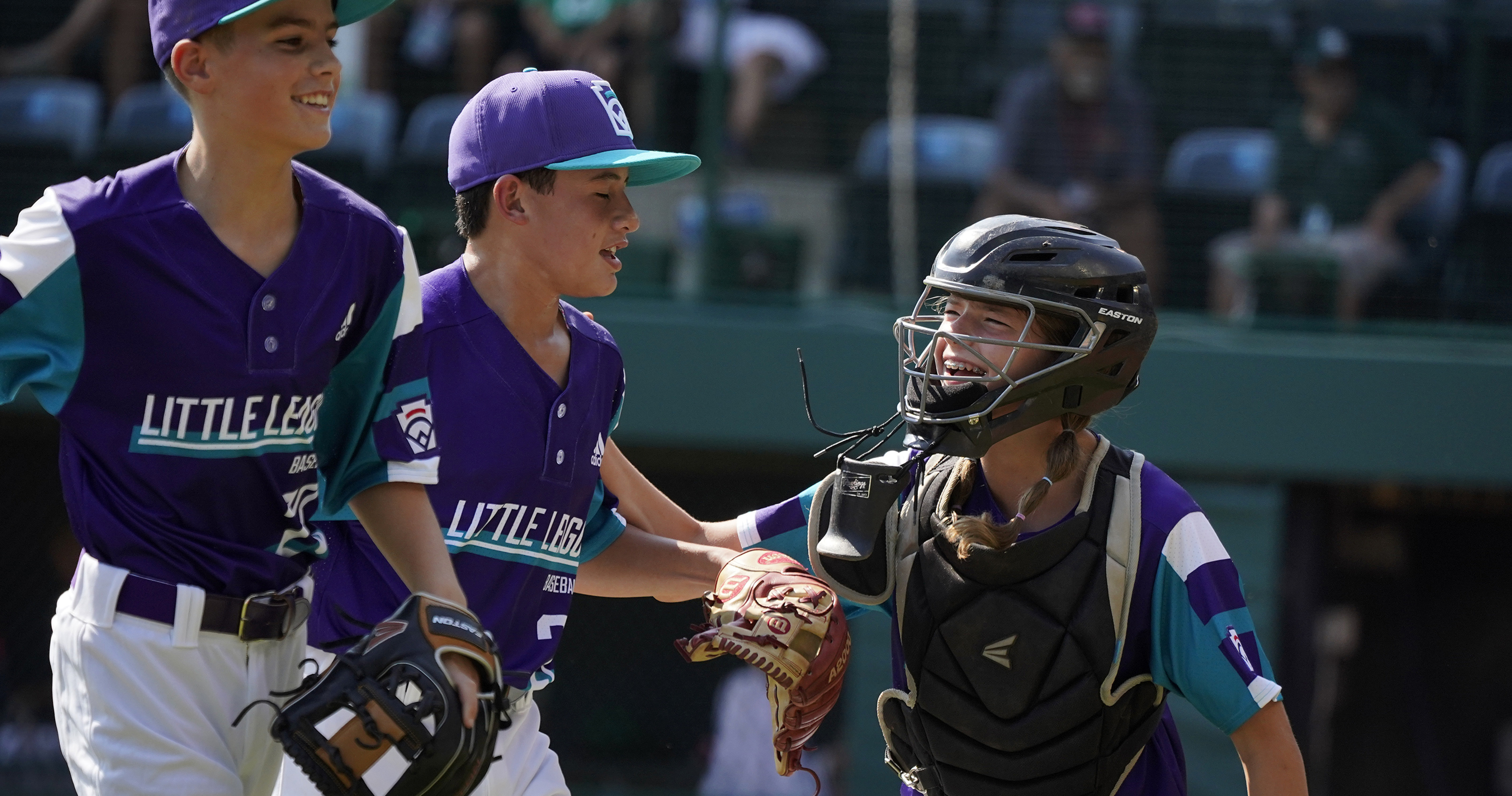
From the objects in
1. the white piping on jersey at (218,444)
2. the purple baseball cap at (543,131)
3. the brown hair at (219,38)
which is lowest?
the white piping on jersey at (218,444)

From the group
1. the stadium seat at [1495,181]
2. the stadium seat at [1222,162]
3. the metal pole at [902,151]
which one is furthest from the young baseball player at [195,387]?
the stadium seat at [1495,181]

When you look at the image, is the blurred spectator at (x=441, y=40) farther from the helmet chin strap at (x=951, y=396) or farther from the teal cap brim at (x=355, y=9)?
the helmet chin strap at (x=951, y=396)

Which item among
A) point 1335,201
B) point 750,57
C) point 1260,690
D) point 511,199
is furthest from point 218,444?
point 1335,201

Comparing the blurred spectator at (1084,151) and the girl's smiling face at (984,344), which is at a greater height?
the girl's smiling face at (984,344)

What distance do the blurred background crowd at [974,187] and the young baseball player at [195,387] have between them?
3.98 metres

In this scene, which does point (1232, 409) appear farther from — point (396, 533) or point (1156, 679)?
point (396, 533)

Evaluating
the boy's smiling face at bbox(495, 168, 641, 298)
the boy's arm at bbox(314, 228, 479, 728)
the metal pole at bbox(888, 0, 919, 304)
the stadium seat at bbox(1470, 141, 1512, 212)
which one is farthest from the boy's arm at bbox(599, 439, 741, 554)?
the stadium seat at bbox(1470, 141, 1512, 212)

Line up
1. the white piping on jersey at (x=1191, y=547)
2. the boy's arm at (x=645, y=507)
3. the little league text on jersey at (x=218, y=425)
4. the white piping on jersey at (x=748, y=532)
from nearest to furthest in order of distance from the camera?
the little league text on jersey at (x=218, y=425), the white piping on jersey at (x=1191, y=547), the white piping on jersey at (x=748, y=532), the boy's arm at (x=645, y=507)

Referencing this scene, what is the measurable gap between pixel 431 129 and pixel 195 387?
4.64 meters

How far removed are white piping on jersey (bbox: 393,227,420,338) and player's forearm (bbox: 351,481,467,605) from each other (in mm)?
269

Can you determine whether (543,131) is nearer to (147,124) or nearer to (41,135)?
(147,124)

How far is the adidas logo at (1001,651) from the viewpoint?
2.77 m

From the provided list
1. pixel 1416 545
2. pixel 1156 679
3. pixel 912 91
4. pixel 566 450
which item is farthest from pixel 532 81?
pixel 1416 545

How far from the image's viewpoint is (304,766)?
2268mm
